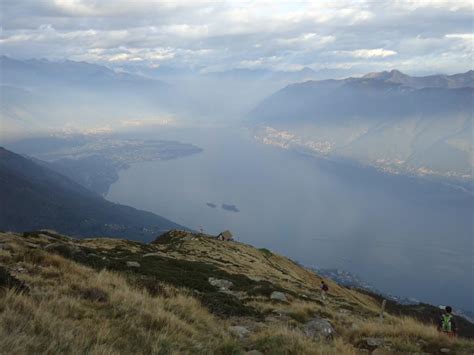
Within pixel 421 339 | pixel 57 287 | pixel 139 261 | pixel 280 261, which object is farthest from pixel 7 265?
pixel 280 261

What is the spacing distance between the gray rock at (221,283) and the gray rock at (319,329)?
6655 mm

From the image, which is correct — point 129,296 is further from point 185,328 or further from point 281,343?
point 281,343

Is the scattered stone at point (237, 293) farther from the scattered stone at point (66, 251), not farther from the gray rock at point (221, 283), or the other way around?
the scattered stone at point (66, 251)

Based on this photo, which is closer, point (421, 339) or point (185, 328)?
point (185, 328)

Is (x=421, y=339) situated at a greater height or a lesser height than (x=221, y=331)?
lesser

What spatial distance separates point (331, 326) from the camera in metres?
14.4

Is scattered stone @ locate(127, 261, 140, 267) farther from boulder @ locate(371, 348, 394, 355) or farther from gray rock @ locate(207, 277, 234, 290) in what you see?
boulder @ locate(371, 348, 394, 355)

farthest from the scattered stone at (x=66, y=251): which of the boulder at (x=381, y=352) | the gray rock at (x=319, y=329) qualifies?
Answer: the boulder at (x=381, y=352)

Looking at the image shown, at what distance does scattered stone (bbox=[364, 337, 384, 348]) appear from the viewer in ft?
36.1

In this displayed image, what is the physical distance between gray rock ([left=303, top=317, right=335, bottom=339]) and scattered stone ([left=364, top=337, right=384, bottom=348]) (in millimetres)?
1366

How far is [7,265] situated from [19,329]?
750cm

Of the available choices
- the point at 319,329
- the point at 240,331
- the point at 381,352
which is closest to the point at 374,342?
the point at 381,352

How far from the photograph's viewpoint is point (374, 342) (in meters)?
11.2

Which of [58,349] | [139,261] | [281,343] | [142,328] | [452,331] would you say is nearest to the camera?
[58,349]
